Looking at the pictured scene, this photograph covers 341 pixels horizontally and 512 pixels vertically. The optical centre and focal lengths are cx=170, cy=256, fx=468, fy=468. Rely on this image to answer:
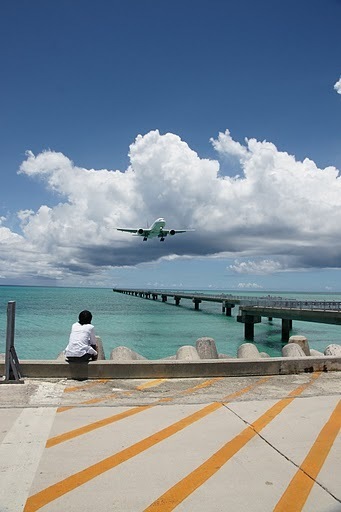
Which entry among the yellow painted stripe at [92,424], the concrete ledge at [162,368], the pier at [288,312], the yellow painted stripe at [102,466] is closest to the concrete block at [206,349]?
the concrete ledge at [162,368]

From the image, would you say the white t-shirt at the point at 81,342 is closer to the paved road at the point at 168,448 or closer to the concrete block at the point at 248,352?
the paved road at the point at 168,448

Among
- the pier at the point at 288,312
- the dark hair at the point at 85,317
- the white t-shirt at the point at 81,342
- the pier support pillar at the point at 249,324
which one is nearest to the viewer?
the white t-shirt at the point at 81,342

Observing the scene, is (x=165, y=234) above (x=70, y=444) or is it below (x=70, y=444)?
above

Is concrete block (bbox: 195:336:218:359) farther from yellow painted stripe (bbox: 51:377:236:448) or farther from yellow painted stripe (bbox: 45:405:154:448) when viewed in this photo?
yellow painted stripe (bbox: 45:405:154:448)

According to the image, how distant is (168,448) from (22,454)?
5.00ft

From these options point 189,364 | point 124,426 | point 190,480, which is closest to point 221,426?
point 124,426

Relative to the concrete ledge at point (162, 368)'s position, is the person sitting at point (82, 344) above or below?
above

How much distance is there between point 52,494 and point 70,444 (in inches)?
47.3

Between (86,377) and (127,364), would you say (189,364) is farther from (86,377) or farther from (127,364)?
(86,377)

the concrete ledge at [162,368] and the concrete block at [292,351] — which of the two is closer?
the concrete ledge at [162,368]

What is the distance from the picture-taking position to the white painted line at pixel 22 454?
393 centimetres

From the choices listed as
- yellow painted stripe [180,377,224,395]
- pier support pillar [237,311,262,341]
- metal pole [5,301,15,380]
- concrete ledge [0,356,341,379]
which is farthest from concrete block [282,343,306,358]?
pier support pillar [237,311,262,341]

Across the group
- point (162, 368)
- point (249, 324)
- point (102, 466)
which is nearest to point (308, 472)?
point (102, 466)

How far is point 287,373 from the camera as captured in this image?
9406 millimetres
